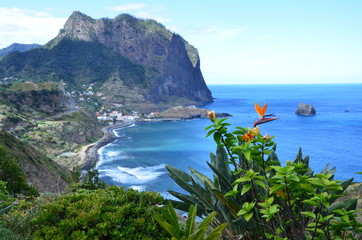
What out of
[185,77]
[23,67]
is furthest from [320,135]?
[23,67]

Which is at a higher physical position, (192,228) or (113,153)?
(192,228)

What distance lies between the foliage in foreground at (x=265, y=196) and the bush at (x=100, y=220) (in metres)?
0.44

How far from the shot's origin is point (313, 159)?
144 feet

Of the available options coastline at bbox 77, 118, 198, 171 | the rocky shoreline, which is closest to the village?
the rocky shoreline

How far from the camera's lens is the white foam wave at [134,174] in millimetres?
41188

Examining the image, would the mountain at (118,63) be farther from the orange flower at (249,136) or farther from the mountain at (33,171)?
the orange flower at (249,136)

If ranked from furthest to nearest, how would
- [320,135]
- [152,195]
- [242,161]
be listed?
[320,135], [152,195], [242,161]

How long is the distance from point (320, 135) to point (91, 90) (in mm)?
87158

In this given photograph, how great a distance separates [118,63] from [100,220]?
138m

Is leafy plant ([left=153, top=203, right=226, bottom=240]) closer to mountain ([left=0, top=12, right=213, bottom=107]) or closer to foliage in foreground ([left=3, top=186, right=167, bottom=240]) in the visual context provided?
foliage in foreground ([left=3, top=186, right=167, bottom=240])

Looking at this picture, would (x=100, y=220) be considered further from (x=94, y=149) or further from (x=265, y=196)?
(x=94, y=149)

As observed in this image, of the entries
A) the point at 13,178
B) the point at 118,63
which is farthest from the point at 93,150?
the point at 118,63

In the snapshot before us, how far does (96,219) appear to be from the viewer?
315 centimetres

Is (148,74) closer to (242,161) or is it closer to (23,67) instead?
(23,67)
